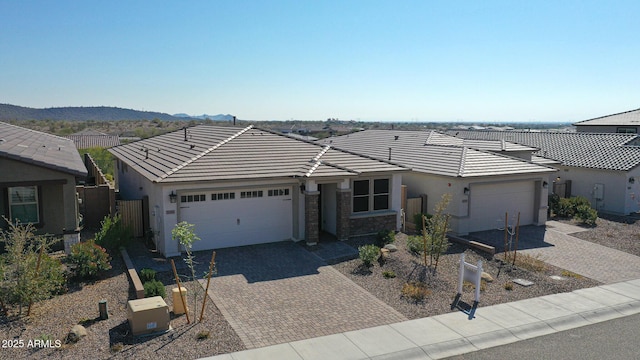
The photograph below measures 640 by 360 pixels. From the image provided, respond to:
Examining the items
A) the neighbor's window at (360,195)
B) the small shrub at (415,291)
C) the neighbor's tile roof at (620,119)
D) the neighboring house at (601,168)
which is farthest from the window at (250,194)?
the neighbor's tile roof at (620,119)

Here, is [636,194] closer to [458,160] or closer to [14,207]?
[458,160]

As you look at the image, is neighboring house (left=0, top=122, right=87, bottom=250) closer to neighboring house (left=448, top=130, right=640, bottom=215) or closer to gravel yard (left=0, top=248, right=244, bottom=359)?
gravel yard (left=0, top=248, right=244, bottom=359)

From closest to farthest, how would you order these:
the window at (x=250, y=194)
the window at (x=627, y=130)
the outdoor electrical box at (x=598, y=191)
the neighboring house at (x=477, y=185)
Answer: the window at (x=250, y=194) < the neighboring house at (x=477, y=185) < the outdoor electrical box at (x=598, y=191) < the window at (x=627, y=130)

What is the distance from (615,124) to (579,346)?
35.3m

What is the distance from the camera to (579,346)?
11008 millimetres

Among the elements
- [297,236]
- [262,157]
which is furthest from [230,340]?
[262,157]

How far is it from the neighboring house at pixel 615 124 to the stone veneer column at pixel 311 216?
105 ft

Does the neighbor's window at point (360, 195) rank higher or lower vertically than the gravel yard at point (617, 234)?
higher

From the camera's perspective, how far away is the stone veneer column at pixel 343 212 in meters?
18.9

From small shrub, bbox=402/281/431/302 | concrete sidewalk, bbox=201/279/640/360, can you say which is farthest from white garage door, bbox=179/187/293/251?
concrete sidewalk, bbox=201/279/640/360

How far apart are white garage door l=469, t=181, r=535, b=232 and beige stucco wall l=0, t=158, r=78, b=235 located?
1516cm

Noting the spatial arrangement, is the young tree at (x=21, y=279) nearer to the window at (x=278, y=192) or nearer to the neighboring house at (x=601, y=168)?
the window at (x=278, y=192)

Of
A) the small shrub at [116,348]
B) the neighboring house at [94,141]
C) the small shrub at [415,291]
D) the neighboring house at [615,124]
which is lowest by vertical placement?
the small shrub at [415,291]

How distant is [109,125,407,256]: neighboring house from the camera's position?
55.8 ft
